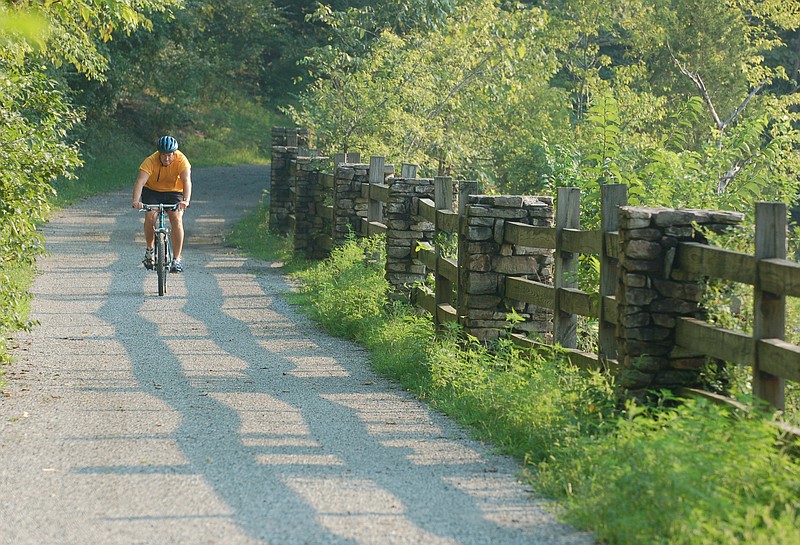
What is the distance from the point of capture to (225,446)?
7.28 m

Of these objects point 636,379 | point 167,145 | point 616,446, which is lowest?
point 616,446

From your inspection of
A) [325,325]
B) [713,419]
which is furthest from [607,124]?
[713,419]

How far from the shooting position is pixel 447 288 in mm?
10898

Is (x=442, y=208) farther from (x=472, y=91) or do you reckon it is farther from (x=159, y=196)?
(x=472, y=91)

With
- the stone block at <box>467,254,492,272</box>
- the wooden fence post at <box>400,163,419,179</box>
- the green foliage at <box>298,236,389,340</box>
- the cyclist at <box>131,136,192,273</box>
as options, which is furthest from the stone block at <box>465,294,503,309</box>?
the cyclist at <box>131,136,192,273</box>

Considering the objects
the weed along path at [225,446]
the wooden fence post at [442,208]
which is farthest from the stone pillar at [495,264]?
the wooden fence post at [442,208]

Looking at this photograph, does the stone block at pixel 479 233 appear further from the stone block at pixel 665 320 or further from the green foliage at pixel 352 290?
the stone block at pixel 665 320

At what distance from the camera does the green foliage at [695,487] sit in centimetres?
488

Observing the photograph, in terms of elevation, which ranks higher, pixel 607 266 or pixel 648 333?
pixel 607 266

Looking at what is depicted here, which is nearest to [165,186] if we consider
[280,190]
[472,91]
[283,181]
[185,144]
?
[280,190]

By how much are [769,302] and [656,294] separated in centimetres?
94

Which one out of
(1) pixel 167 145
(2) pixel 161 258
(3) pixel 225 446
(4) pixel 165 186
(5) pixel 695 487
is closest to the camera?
(5) pixel 695 487

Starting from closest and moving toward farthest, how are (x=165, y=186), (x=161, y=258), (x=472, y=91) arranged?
(x=161, y=258)
(x=165, y=186)
(x=472, y=91)

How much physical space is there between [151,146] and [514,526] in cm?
4103
